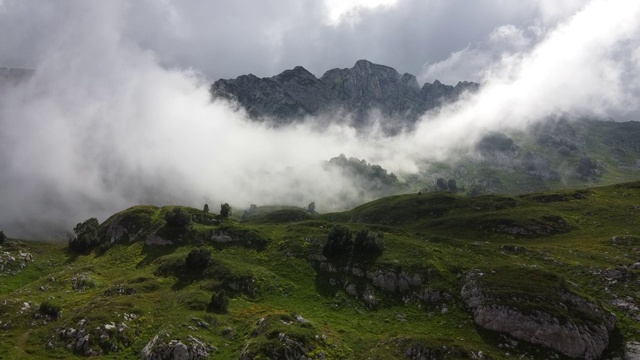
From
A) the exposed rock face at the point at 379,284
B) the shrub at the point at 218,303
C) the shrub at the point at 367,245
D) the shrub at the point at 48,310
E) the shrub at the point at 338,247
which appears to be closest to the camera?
the shrub at the point at 48,310

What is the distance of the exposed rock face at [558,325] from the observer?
4756 cm

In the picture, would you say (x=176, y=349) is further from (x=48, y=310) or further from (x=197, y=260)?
(x=197, y=260)

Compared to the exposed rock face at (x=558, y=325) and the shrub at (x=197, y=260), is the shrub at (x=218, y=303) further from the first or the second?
the exposed rock face at (x=558, y=325)

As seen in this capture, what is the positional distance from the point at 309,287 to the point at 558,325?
132ft

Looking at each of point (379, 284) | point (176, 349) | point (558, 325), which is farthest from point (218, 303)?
point (558, 325)

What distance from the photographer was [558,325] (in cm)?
4916

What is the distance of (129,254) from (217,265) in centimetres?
3219

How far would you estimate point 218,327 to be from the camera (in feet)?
172

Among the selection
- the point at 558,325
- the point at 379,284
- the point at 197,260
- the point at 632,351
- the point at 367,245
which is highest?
the point at 367,245

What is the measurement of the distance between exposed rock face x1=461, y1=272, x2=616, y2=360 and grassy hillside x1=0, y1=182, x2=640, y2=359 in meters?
0.68

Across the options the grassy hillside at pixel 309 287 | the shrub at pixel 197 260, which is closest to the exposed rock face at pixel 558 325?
the grassy hillside at pixel 309 287

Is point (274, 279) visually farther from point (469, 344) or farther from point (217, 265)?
point (469, 344)

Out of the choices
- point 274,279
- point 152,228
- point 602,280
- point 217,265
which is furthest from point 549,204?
point 152,228

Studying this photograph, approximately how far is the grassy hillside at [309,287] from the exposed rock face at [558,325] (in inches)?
26.7
